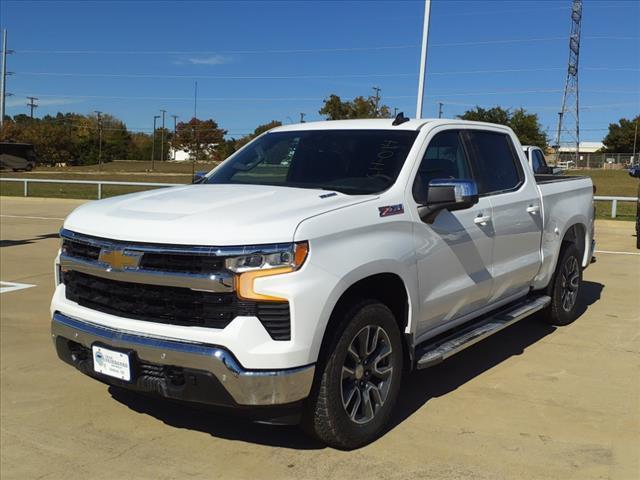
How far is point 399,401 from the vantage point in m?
4.54

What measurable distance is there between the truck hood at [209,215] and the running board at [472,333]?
111cm

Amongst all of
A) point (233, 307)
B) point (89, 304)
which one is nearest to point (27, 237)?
point (89, 304)

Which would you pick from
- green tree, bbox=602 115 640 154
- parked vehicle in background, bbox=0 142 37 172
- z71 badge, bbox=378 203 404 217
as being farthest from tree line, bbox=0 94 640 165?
z71 badge, bbox=378 203 404 217

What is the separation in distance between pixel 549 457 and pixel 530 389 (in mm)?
1117

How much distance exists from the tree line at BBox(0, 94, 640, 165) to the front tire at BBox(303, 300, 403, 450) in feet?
128

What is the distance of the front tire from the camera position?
347 cm

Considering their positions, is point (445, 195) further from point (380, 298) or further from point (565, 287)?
point (565, 287)

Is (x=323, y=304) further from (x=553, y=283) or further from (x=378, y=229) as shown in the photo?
(x=553, y=283)

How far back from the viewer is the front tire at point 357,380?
11.4ft

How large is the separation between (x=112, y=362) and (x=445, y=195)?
217 cm

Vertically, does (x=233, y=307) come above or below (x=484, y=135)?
below

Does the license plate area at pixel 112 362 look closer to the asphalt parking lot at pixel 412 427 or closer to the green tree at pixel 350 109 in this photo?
the asphalt parking lot at pixel 412 427

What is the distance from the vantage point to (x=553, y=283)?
20.7 ft

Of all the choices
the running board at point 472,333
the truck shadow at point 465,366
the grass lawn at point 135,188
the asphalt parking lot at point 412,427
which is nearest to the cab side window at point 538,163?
the grass lawn at point 135,188
